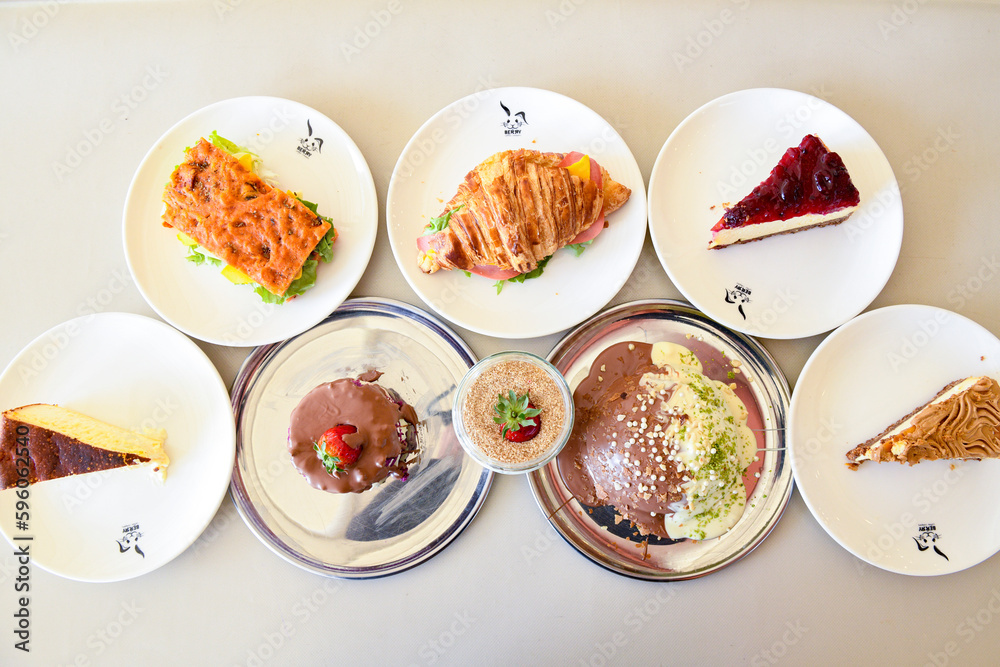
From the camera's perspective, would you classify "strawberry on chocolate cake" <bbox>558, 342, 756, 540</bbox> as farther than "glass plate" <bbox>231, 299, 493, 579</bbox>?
No

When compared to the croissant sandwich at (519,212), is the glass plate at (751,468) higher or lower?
lower

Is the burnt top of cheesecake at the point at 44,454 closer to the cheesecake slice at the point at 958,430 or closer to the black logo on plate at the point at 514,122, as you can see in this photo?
the black logo on plate at the point at 514,122

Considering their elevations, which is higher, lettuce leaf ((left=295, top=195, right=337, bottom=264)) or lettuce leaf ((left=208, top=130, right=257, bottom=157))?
lettuce leaf ((left=208, top=130, right=257, bottom=157))

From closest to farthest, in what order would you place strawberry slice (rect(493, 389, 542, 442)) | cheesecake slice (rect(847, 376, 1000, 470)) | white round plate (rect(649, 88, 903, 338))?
strawberry slice (rect(493, 389, 542, 442))
cheesecake slice (rect(847, 376, 1000, 470))
white round plate (rect(649, 88, 903, 338))

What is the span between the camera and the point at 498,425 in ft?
7.15

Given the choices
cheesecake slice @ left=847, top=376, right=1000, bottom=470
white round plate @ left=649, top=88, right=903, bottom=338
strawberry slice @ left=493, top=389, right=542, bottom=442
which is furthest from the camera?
white round plate @ left=649, top=88, right=903, bottom=338

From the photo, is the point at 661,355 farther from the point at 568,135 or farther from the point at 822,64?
the point at 822,64

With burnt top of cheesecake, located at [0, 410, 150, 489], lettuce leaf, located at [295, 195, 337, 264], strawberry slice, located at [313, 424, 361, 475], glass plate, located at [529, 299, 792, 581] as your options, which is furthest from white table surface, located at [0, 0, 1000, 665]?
strawberry slice, located at [313, 424, 361, 475]

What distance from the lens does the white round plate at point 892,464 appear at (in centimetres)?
232

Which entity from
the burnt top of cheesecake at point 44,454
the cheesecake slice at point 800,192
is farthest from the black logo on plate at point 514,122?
the burnt top of cheesecake at point 44,454

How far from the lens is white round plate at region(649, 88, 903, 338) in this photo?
234cm

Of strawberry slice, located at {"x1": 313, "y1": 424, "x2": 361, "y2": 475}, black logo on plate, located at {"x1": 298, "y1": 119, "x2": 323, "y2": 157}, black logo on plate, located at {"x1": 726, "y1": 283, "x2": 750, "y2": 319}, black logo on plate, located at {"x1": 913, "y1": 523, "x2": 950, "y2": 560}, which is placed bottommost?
black logo on plate, located at {"x1": 913, "y1": 523, "x2": 950, "y2": 560}

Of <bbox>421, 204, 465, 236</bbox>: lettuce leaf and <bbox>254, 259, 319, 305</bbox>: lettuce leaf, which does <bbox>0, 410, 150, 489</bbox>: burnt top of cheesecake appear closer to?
<bbox>254, 259, 319, 305</bbox>: lettuce leaf

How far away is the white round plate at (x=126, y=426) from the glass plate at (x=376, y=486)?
0.14 m
